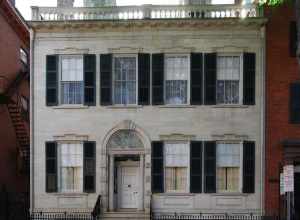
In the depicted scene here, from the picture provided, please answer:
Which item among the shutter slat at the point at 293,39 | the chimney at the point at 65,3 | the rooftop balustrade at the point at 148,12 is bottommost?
the shutter slat at the point at 293,39

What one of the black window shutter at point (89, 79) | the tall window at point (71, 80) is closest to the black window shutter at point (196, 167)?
the black window shutter at point (89, 79)

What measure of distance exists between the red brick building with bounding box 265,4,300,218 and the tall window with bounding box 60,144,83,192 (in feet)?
26.2

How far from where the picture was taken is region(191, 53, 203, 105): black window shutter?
23.9m

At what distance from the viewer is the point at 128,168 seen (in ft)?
80.9

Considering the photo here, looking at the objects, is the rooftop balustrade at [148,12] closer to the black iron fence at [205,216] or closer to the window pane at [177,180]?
the window pane at [177,180]

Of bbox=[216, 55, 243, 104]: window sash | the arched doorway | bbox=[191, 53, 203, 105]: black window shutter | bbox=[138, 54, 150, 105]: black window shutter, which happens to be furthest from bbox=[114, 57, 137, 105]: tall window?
bbox=[216, 55, 243, 104]: window sash

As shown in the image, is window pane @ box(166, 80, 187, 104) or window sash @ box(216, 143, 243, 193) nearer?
window sash @ box(216, 143, 243, 193)

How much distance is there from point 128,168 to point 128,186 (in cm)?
79

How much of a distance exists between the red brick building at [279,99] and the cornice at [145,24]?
1.05 metres

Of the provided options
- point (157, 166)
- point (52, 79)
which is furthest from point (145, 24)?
point (157, 166)

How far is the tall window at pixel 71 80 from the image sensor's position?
79.9 feet

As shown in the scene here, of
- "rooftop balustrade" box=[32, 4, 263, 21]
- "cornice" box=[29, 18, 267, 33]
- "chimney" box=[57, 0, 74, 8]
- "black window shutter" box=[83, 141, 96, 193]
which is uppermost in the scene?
"chimney" box=[57, 0, 74, 8]

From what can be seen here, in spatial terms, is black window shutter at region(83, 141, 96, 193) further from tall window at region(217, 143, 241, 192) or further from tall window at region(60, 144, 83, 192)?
tall window at region(217, 143, 241, 192)

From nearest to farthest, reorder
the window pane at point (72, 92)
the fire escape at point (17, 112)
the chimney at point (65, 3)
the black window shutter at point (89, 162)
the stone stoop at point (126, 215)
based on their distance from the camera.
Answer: the stone stoop at point (126, 215), the black window shutter at point (89, 162), the window pane at point (72, 92), the chimney at point (65, 3), the fire escape at point (17, 112)
